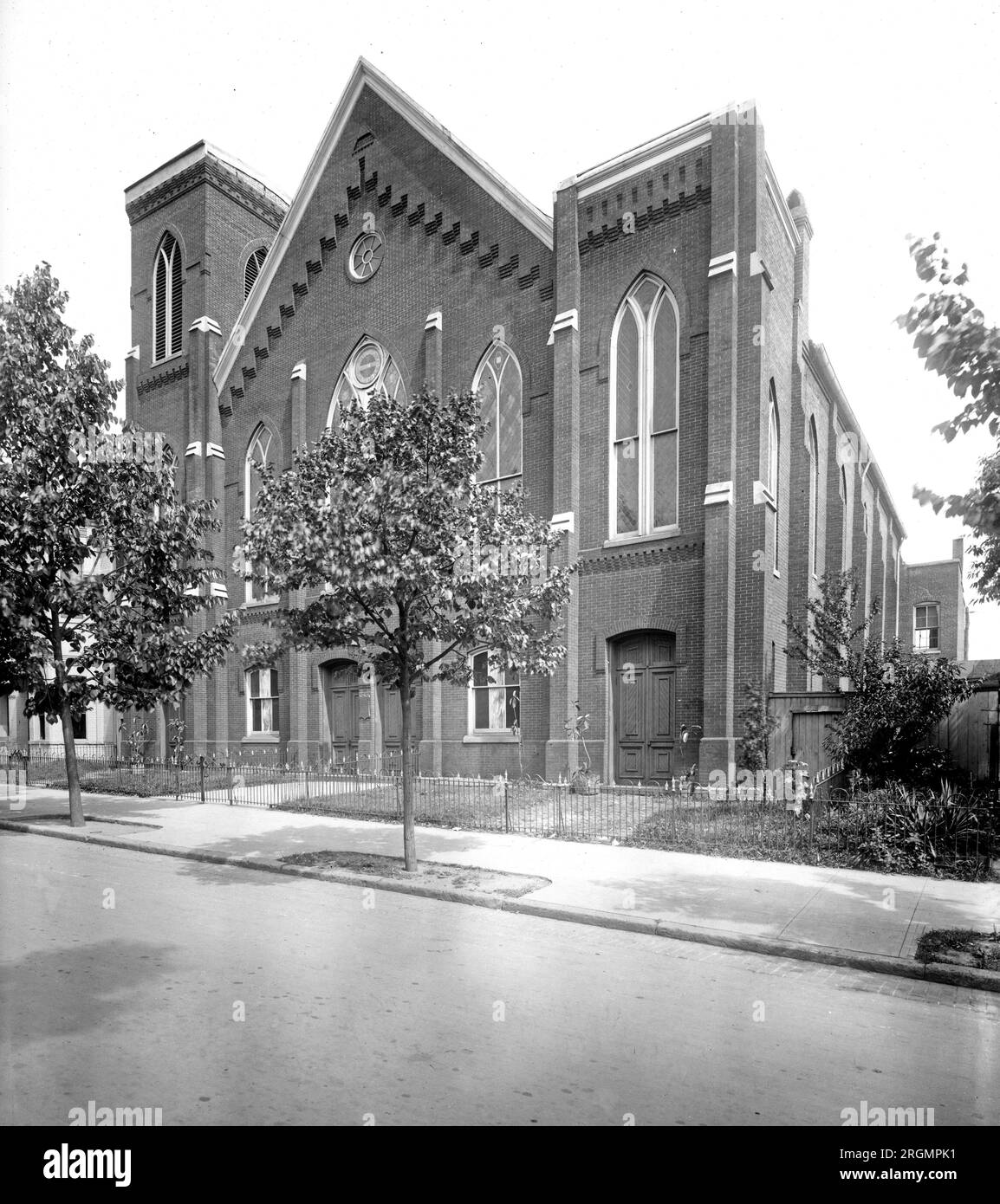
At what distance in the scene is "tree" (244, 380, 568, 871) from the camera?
9773 mm

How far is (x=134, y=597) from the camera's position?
1516cm

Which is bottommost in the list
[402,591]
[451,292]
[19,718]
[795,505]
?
[19,718]

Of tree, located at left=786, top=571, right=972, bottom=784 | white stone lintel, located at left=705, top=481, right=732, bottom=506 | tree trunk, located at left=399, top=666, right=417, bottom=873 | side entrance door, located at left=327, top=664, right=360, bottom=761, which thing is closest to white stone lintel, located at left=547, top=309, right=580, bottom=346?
white stone lintel, located at left=705, top=481, right=732, bottom=506

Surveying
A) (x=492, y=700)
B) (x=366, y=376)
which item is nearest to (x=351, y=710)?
(x=492, y=700)

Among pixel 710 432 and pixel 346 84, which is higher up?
pixel 346 84

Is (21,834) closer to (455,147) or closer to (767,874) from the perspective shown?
(767,874)

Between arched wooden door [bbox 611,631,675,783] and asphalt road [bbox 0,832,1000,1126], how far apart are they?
934 centimetres

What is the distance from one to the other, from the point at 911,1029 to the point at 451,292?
19.1m

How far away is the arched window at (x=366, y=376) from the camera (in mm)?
22141

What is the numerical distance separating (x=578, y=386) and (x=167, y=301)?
661 inches

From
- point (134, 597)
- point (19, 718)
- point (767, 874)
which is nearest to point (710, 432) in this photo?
point (767, 874)

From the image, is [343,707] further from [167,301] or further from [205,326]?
[167,301]

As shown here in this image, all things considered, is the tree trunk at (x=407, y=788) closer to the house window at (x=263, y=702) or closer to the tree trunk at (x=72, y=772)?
the tree trunk at (x=72, y=772)

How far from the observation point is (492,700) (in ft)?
65.3
